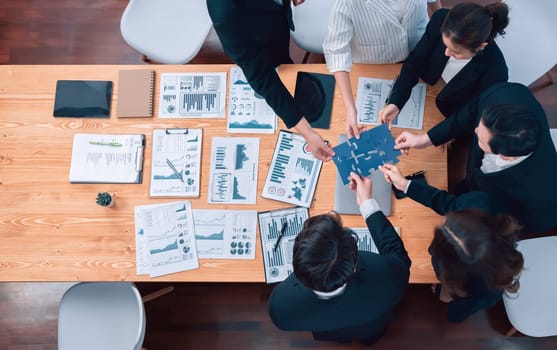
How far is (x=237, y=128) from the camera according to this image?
2045mm

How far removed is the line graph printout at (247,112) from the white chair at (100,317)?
1.03m

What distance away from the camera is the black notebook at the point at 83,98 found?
6.91ft

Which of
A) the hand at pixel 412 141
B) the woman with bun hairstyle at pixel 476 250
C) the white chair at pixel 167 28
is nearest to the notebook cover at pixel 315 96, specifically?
the hand at pixel 412 141

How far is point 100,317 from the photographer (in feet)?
7.30

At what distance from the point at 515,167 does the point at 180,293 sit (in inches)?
82.9

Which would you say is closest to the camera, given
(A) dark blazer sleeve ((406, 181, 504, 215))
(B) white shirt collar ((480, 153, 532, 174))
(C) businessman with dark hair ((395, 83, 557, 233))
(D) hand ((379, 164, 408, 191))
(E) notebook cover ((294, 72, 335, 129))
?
(C) businessman with dark hair ((395, 83, 557, 233))

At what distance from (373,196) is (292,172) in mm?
392

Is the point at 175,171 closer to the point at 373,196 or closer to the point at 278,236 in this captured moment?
the point at 278,236

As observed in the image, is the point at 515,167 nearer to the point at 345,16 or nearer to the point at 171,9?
the point at 345,16

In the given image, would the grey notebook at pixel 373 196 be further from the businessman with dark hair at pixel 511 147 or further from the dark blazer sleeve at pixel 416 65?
the dark blazer sleeve at pixel 416 65

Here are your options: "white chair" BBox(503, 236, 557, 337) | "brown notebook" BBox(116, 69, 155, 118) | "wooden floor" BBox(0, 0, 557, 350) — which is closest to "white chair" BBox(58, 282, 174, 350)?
"wooden floor" BBox(0, 0, 557, 350)

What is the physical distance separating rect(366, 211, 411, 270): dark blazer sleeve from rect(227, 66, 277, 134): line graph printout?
2.20 feet

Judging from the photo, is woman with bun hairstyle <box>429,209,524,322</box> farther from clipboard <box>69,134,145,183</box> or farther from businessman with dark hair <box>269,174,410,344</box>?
clipboard <box>69,134,145,183</box>

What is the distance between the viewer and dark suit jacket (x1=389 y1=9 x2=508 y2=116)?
1802mm
